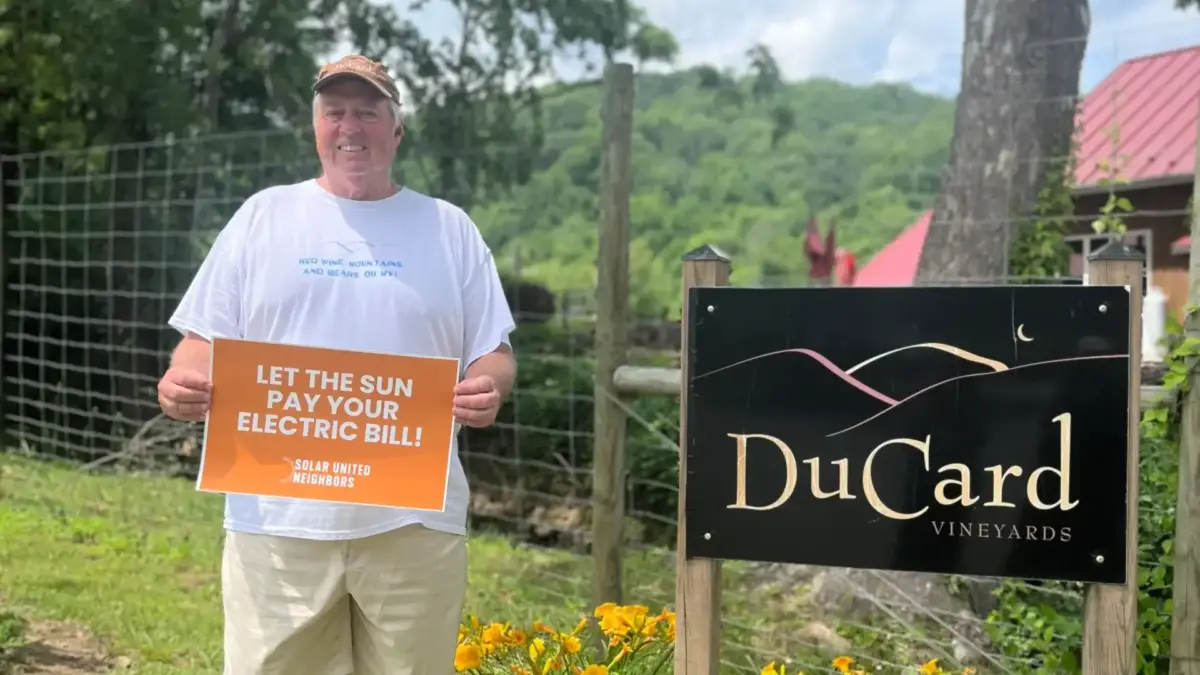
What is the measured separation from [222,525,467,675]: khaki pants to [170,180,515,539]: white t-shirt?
0.04m

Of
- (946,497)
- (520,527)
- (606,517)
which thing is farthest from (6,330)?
(946,497)

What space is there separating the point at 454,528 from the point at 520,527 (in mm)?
4113

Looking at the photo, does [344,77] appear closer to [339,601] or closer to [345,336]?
[345,336]

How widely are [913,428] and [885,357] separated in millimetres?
143

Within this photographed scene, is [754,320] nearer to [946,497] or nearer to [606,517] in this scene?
[946,497]

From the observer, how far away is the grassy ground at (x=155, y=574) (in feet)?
11.9

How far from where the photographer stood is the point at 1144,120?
21.2 feet

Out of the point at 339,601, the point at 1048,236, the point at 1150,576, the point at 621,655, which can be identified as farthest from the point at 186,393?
the point at 1048,236

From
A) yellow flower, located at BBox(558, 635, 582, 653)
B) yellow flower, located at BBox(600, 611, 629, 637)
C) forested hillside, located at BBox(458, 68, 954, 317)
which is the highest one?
forested hillside, located at BBox(458, 68, 954, 317)

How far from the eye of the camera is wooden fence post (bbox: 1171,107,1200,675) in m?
2.18

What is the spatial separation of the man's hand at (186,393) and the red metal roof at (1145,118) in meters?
2.38

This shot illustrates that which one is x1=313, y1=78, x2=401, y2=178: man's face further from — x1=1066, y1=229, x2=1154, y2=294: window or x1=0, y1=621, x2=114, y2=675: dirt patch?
x1=0, y1=621, x2=114, y2=675: dirt patch

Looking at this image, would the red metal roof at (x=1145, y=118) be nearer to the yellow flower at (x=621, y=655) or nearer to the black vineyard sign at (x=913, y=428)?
the black vineyard sign at (x=913, y=428)

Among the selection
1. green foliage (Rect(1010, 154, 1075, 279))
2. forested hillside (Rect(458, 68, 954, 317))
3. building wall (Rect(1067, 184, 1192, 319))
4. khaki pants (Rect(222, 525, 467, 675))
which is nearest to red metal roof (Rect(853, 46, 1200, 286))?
green foliage (Rect(1010, 154, 1075, 279))
